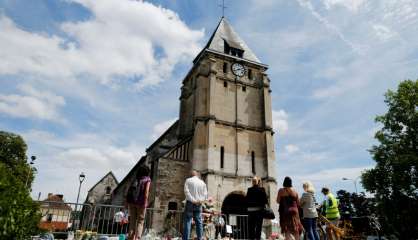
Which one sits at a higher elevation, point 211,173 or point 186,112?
point 186,112

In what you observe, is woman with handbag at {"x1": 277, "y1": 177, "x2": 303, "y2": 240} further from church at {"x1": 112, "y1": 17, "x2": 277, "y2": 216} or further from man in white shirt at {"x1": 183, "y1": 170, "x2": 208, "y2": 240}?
church at {"x1": 112, "y1": 17, "x2": 277, "y2": 216}

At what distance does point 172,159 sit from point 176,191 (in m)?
2.45

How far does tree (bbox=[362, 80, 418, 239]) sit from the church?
7.43 meters

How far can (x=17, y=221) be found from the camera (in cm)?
503

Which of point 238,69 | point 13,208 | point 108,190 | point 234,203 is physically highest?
point 238,69

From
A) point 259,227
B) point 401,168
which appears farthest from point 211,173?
point 259,227

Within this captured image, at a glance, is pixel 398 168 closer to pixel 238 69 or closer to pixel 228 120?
pixel 228 120

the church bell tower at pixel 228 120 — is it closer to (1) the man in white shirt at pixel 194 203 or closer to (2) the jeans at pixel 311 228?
(2) the jeans at pixel 311 228

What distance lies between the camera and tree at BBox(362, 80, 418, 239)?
18.3 m

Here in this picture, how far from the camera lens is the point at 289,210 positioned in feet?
24.1

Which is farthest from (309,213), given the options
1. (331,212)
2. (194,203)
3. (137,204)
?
(137,204)

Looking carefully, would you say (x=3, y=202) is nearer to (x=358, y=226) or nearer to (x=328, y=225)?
(x=328, y=225)

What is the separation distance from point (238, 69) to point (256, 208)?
20.9m

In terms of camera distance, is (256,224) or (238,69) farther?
(238,69)
